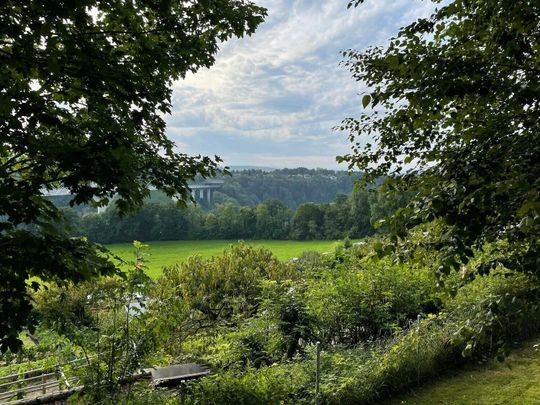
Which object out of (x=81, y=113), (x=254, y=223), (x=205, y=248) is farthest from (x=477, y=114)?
(x=254, y=223)

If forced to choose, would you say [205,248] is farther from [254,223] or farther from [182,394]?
[182,394]

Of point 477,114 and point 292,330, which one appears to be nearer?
point 477,114

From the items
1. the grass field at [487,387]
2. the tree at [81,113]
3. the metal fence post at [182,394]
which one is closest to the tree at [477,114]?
the tree at [81,113]

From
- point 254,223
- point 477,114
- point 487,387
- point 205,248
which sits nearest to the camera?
point 477,114

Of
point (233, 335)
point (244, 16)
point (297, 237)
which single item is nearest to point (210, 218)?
point (297, 237)

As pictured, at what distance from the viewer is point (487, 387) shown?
6551 mm

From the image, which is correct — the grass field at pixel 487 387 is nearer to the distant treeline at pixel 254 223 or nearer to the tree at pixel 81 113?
the tree at pixel 81 113

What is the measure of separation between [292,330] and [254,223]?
59.8 m

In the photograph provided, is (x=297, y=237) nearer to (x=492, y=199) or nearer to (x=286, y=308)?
(x=286, y=308)

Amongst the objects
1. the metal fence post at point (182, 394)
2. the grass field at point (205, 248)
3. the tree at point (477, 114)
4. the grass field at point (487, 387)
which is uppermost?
the tree at point (477, 114)

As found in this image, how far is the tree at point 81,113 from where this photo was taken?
2375 millimetres

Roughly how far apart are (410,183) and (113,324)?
3.82 meters

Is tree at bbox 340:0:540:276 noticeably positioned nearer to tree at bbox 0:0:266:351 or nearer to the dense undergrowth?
the dense undergrowth

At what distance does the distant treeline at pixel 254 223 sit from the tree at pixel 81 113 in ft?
167
